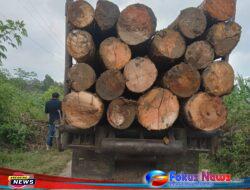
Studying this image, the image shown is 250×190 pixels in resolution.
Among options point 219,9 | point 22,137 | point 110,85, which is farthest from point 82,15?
point 22,137

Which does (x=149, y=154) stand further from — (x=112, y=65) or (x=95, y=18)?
(x=95, y=18)

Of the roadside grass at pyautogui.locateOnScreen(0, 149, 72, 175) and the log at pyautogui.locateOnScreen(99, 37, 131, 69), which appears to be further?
the roadside grass at pyautogui.locateOnScreen(0, 149, 72, 175)

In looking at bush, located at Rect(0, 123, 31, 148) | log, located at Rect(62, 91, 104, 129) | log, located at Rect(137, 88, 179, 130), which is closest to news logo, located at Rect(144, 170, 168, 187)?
log, located at Rect(137, 88, 179, 130)

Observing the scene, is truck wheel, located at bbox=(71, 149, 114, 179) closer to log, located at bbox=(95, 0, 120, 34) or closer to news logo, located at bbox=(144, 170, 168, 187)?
news logo, located at bbox=(144, 170, 168, 187)

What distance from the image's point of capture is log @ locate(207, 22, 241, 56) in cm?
533

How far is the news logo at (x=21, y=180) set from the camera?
13.9ft

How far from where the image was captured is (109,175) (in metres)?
5.60

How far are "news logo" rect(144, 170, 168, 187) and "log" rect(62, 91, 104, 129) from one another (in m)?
0.89

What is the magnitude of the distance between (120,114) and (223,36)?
1.57 m

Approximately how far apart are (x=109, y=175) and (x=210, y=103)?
5.12 feet

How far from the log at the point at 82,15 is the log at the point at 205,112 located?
150 centimetres

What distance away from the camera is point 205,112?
16.8 ft

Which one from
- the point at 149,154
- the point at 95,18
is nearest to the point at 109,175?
the point at 149,154

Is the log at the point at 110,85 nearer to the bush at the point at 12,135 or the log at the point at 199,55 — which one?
the log at the point at 199,55
